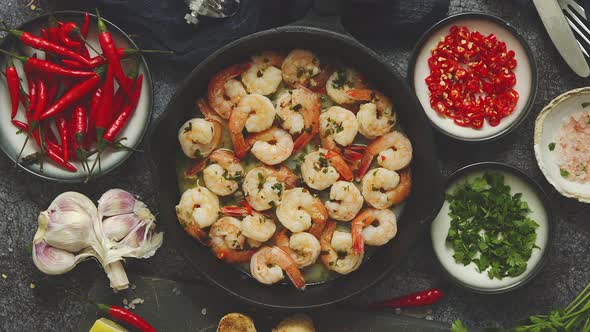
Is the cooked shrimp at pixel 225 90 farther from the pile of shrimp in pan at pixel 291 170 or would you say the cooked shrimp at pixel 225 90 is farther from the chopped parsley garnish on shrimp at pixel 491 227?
the chopped parsley garnish on shrimp at pixel 491 227

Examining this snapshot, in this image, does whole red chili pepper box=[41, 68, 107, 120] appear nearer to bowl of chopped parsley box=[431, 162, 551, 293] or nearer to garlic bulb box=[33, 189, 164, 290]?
garlic bulb box=[33, 189, 164, 290]

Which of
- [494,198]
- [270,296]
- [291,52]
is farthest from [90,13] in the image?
[494,198]

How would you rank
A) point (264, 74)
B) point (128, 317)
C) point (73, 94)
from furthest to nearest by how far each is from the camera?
1. point (128, 317)
2. point (73, 94)
3. point (264, 74)

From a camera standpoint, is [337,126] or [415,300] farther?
[415,300]

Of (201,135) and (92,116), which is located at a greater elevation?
(201,135)

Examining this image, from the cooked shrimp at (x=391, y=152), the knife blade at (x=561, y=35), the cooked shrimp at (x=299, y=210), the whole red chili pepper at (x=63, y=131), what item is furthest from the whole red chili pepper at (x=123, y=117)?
the knife blade at (x=561, y=35)

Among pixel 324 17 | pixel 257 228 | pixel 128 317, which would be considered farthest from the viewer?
pixel 128 317

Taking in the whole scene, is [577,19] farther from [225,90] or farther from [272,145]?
[225,90]

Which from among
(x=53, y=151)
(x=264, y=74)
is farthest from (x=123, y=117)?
(x=264, y=74)
